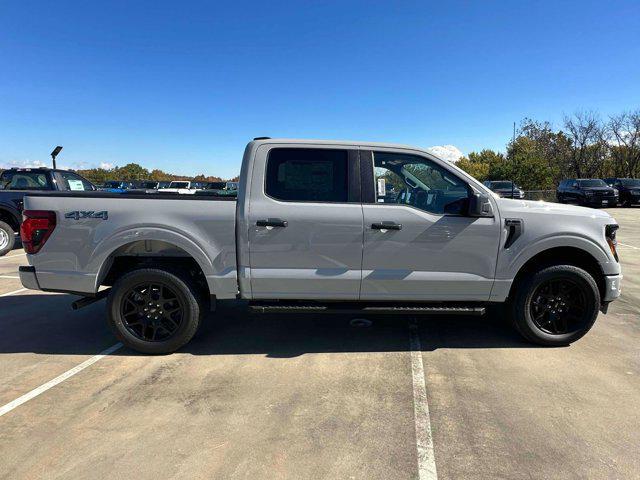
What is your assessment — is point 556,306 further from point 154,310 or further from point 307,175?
point 154,310

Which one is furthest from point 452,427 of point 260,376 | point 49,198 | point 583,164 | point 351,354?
point 583,164

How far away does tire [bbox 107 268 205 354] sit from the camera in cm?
379

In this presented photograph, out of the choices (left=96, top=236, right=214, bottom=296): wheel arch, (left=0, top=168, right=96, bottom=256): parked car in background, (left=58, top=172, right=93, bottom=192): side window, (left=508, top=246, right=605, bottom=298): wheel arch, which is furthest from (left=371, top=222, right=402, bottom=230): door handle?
(left=58, top=172, right=93, bottom=192): side window

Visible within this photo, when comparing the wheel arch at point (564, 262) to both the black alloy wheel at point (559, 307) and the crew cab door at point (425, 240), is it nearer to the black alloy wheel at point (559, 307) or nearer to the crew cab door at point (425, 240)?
the black alloy wheel at point (559, 307)

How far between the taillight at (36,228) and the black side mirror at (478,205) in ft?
12.4

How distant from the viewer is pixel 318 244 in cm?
373

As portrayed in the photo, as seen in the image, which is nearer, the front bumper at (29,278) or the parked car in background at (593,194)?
the front bumper at (29,278)

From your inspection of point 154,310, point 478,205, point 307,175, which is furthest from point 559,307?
point 154,310

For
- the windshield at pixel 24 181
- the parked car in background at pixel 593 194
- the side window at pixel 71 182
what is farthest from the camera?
the parked car in background at pixel 593 194

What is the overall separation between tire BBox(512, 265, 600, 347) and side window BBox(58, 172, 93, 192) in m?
10.3

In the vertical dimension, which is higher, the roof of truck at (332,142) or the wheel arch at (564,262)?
the roof of truck at (332,142)

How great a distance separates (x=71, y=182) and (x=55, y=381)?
8.24m

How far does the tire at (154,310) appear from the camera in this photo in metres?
3.79

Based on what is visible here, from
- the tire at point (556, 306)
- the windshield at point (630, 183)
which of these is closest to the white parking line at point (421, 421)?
the tire at point (556, 306)
